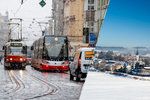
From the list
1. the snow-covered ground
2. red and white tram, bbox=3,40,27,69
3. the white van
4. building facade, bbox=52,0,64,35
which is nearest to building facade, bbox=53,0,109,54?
building facade, bbox=52,0,64,35

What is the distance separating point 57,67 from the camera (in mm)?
36938

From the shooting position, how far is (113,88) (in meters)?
3.49

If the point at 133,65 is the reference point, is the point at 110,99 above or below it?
below

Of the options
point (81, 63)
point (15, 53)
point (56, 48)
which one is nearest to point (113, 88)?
point (81, 63)

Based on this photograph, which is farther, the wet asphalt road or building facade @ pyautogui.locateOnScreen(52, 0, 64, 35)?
building facade @ pyautogui.locateOnScreen(52, 0, 64, 35)

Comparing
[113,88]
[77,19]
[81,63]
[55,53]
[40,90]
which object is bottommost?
[40,90]

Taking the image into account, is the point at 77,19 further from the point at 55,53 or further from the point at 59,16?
the point at 55,53

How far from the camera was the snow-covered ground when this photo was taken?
3.35 meters

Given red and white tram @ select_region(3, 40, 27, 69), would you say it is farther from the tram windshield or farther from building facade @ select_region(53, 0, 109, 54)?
building facade @ select_region(53, 0, 109, 54)

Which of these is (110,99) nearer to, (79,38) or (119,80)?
(119,80)

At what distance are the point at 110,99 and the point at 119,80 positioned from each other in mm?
193

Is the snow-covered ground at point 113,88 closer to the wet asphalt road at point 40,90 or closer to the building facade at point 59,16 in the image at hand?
the wet asphalt road at point 40,90

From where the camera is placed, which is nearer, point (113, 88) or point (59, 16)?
point (113, 88)

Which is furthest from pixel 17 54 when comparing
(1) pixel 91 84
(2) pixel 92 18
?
(1) pixel 91 84
